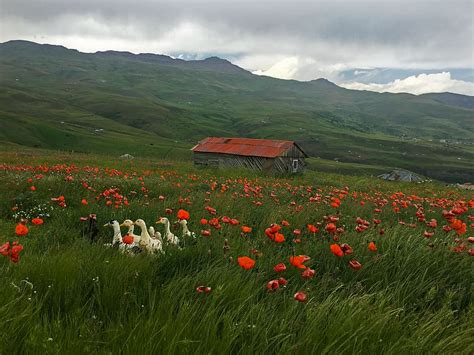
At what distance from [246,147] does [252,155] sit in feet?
8.55

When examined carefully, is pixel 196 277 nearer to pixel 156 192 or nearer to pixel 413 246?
pixel 413 246

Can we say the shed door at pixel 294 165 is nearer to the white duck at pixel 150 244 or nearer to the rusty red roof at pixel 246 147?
the rusty red roof at pixel 246 147

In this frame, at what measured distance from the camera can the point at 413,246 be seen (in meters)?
4.91

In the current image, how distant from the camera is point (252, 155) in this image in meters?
50.8

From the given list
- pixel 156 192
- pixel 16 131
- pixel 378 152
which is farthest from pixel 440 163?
pixel 156 192

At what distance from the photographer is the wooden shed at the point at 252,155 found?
50750 mm

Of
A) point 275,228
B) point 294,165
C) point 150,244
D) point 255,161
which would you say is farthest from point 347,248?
point 294,165

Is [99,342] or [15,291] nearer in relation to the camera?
[99,342]

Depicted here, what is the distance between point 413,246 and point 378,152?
181560mm

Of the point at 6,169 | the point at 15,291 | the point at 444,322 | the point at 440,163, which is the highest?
the point at 15,291

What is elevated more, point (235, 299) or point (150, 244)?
point (235, 299)

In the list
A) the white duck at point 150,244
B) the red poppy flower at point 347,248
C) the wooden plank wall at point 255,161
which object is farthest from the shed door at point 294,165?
the red poppy flower at point 347,248

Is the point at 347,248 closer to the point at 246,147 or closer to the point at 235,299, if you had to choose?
the point at 235,299

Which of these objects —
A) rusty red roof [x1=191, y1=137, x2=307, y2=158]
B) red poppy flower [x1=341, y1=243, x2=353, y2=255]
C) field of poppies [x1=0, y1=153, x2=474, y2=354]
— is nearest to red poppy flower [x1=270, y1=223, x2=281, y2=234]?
field of poppies [x1=0, y1=153, x2=474, y2=354]
